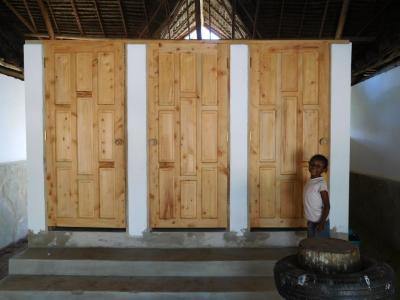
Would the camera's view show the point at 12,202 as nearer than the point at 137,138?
No

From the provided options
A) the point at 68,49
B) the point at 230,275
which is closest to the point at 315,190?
the point at 230,275

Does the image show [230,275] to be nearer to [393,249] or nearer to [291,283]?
[291,283]

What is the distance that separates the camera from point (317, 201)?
3365 millimetres

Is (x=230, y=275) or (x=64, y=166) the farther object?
(x=64, y=166)

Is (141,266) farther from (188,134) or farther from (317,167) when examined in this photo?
(317,167)

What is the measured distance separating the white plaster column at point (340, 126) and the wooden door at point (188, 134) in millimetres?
1222

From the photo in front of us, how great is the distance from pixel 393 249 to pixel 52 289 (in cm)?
490

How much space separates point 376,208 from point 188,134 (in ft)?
13.8

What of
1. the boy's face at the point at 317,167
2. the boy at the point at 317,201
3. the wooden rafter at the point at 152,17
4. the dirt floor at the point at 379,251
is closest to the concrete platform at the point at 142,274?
the boy at the point at 317,201

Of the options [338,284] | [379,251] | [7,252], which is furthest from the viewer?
[7,252]

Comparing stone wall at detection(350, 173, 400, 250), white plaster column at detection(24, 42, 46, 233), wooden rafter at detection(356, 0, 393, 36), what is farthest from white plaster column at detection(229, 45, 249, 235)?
stone wall at detection(350, 173, 400, 250)

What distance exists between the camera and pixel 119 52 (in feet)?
13.6

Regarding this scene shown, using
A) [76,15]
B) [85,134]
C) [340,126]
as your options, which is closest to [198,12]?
[76,15]

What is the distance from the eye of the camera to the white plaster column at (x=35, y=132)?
4.12 meters
